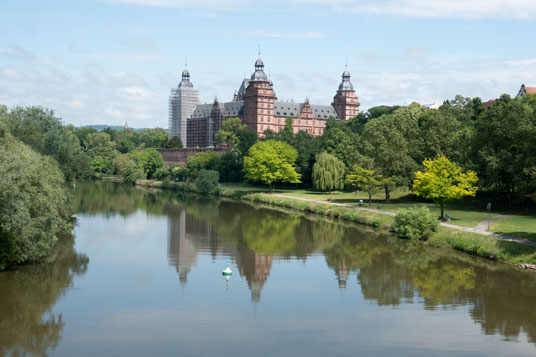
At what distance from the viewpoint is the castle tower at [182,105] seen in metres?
152

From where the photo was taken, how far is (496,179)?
4766cm

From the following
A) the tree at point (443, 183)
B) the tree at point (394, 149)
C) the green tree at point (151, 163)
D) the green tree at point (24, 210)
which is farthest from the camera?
the green tree at point (151, 163)

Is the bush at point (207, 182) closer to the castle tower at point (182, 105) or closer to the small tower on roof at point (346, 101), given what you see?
the castle tower at point (182, 105)

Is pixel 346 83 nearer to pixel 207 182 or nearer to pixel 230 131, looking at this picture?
pixel 230 131

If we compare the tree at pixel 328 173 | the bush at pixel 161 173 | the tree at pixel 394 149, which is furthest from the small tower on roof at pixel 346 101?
the tree at pixel 394 149

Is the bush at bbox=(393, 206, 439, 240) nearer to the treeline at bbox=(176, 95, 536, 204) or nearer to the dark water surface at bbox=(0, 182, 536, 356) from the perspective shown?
the dark water surface at bbox=(0, 182, 536, 356)

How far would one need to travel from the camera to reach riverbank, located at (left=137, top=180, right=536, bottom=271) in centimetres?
3353

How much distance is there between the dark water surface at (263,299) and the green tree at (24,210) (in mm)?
1166

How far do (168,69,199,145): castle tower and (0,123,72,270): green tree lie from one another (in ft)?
397

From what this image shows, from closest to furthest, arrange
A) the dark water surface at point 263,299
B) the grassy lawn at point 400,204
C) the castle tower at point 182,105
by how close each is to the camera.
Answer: the dark water surface at point 263,299 → the grassy lawn at point 400,204 → the castle tower at point 182,105

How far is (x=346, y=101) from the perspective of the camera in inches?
6009

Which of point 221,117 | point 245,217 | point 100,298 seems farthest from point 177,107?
point 100,298

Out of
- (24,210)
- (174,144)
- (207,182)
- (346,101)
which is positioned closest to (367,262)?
(24,210)

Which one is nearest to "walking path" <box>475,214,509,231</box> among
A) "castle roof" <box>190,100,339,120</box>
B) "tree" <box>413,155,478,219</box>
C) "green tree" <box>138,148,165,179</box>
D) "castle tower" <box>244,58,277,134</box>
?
"tree" <box>413,155,478,219</box>
